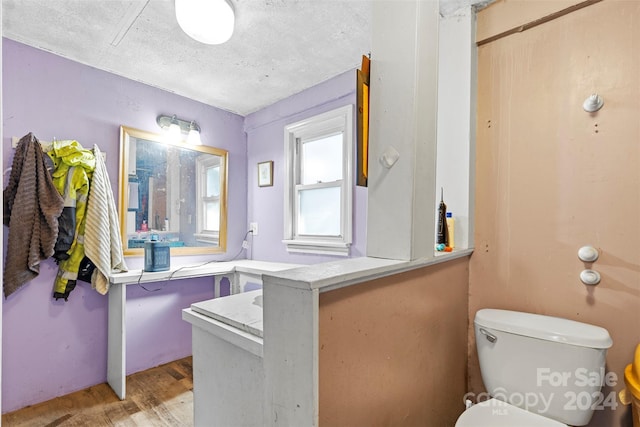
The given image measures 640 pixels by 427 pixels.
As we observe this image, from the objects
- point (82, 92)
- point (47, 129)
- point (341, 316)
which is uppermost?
point (82, 92)

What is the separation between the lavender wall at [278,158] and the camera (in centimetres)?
226

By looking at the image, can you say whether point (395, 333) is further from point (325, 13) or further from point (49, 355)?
point (49, 355)

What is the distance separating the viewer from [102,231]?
1.96 metres

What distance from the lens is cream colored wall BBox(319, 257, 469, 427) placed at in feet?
2.65

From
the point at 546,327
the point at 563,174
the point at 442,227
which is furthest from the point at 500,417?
the point at 563,174

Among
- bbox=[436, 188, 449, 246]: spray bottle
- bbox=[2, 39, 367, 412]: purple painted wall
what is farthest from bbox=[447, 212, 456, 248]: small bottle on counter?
bbox=[2, 39, 367, 412]: purple painted wall

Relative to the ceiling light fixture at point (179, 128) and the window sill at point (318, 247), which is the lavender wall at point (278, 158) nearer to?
the window sill at point (318, 247)

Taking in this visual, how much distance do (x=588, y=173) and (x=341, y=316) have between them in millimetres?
1247

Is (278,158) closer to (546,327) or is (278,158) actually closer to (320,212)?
(320,212)

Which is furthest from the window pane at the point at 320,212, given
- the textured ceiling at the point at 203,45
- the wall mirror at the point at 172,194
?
the textured ceiling at the point at 203,45

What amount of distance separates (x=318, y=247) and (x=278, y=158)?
3.06 feet

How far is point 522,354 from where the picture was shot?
1.19 meters

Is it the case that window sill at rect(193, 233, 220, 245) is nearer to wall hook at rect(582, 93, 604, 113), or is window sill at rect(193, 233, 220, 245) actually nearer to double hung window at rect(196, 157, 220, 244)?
double hung window at rect(196, 157, 220, 244)

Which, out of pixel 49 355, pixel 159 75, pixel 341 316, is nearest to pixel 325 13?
pixel 159 75
